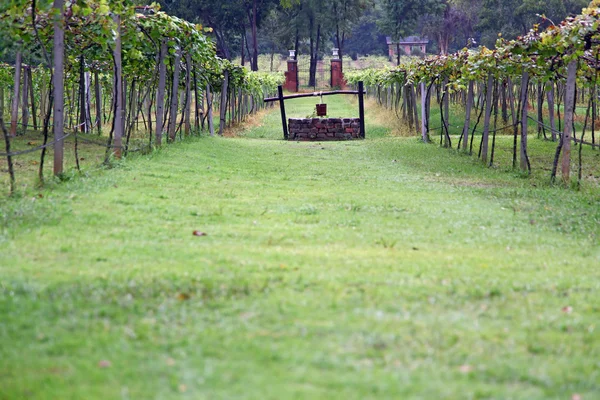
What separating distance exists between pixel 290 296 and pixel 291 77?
2135 inches

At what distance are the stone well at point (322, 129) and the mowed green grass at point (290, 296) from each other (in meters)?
14.1

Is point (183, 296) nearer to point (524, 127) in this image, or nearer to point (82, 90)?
point (524, 127)

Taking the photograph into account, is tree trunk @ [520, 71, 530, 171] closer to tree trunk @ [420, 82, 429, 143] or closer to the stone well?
tree trunk @ [420, 82, 429, 143]

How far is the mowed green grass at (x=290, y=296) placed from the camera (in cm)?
370

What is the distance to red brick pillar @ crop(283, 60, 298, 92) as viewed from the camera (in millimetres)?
58188

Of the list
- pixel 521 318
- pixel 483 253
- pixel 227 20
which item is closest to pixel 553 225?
pixel 483 253

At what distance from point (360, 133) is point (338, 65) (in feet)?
123

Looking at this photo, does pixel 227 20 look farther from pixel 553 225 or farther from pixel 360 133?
pixel 553 225

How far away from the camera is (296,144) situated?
21.3 m

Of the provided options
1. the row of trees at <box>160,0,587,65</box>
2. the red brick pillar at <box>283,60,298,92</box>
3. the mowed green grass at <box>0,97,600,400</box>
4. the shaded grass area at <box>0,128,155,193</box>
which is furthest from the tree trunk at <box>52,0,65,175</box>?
the red brick pillar at <box>283,60,298,92</box>

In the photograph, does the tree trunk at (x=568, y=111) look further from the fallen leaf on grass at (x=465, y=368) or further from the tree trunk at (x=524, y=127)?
the fallen leaf on grass at (x=465, y=368)

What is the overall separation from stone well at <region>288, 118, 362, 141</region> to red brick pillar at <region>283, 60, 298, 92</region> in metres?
34.7

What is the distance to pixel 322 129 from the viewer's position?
24.0 m

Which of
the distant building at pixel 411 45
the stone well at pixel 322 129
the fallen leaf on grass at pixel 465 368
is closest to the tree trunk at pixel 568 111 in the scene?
the fallen leaf on grass at pixel 465 368
